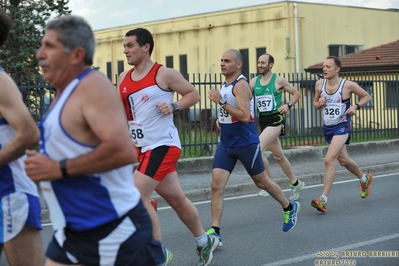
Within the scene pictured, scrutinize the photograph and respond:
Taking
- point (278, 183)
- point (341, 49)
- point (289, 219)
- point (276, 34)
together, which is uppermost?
point (276, 34)

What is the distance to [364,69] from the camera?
31969mm

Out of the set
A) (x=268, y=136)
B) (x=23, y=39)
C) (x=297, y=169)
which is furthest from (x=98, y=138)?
(x=23, y=39)

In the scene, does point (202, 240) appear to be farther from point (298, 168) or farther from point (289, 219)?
point (298, 168)

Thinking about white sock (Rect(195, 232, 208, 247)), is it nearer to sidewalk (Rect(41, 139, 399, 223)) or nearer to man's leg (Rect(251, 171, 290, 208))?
man's leg (Rect(251, 171, 290, 208))

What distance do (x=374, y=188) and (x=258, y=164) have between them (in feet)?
16.9

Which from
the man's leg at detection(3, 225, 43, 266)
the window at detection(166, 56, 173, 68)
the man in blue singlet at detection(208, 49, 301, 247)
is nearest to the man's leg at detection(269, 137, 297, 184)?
the man in blue singlet at detection(208, 49, 301, 247)

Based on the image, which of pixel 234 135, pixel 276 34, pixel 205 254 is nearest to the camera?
pixel 205 254

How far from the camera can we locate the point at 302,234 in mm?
8180

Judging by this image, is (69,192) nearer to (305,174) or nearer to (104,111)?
(104,111)

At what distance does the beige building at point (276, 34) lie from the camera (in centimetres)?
3412

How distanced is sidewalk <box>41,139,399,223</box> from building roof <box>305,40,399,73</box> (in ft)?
42.5

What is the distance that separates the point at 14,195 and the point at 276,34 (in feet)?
101

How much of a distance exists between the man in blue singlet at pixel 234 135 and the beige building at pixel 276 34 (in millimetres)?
26631

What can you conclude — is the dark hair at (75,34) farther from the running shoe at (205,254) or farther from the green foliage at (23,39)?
the green foliage at (23,39)
